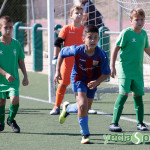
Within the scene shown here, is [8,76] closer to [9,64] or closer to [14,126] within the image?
[9,64]

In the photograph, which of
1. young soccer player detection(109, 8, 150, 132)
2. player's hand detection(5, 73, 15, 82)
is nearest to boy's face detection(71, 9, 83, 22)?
young soccer player detection(109, 8, 150, 132)

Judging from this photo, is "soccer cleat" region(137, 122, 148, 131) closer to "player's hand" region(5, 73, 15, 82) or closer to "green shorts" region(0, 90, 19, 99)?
"green shorts" region(0, 90, 19, 99)

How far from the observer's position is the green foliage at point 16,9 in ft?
64.6

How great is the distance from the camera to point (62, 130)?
6742 mm

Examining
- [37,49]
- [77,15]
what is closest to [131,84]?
[77,15]

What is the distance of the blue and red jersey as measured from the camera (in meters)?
6.09

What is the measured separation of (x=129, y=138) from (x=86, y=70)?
3.30ft

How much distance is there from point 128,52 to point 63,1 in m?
5.02

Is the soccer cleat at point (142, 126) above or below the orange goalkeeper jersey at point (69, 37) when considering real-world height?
below

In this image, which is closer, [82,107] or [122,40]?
[82,107]

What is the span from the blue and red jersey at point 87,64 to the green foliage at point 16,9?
13858 mm

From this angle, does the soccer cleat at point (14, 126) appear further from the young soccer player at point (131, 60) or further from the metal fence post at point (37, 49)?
the metal fence post at point (37, 49)

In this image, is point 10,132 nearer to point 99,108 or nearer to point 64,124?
point 64,124

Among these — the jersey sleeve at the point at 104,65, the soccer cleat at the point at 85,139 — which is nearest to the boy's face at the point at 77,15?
the jersey sleeve at the point at 104,65
